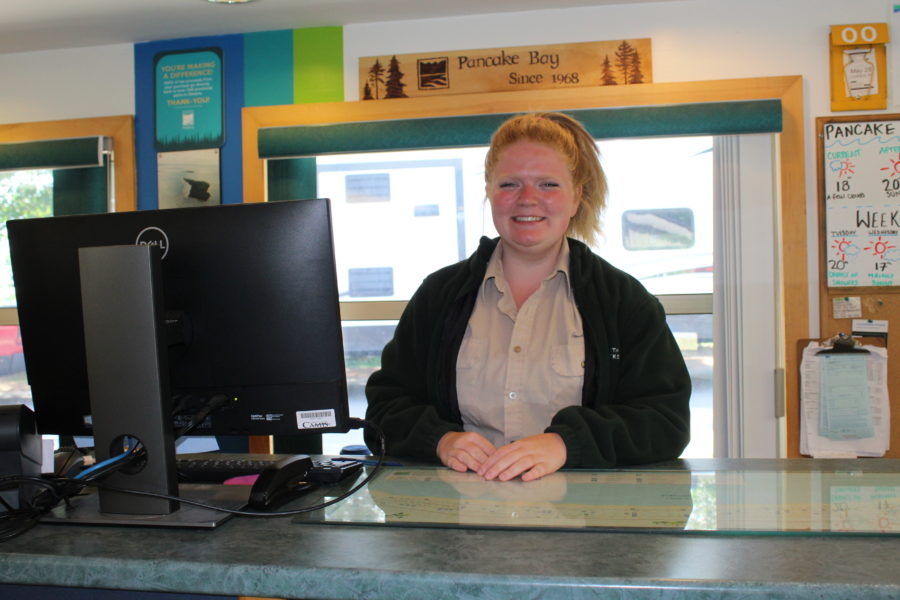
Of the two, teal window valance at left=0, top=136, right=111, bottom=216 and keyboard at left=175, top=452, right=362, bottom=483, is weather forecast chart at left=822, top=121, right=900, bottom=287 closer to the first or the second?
keyboard at left=175, top=452, right=362, bottom=483

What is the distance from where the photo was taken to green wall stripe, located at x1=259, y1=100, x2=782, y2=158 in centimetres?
306

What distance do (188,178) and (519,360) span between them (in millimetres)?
2441

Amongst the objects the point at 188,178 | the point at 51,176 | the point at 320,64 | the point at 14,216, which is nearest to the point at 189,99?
the point at 188,178

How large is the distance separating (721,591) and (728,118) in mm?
2717

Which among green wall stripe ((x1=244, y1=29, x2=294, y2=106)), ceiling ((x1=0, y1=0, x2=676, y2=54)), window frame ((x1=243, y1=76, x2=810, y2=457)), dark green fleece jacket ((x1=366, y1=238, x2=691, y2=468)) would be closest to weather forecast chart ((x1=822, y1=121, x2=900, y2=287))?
window frame ((x1=243, y1=76, x2=810, y2=457))

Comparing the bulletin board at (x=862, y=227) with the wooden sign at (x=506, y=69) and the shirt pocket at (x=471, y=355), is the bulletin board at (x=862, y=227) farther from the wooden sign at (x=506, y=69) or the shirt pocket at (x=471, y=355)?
the shirt pocket at (x=471, y=355)

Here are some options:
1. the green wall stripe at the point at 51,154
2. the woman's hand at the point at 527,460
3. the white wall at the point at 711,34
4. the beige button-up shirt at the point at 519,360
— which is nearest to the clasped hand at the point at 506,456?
the woman's hand at the point at 527,460

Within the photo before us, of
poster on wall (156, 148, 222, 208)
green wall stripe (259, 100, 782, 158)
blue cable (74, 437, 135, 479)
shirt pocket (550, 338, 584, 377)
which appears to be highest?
green wall stripe (259, 100, 782, 158)

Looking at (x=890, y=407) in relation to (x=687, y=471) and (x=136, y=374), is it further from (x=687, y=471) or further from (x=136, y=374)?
(x=136, y=374)

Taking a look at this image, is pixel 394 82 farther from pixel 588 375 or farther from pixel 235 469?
pixel 235 469

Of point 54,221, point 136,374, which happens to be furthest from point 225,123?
point 136,374

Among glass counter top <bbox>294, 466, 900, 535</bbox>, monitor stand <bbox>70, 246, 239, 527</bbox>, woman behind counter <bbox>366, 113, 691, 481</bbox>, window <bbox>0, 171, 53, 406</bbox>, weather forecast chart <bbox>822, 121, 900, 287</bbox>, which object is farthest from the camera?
window <bbox>0, 171, 53, 406</bbox>

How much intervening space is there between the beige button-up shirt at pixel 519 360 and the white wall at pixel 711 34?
1843mm

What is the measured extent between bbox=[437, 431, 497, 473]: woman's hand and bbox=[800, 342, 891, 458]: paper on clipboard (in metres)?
2.21
